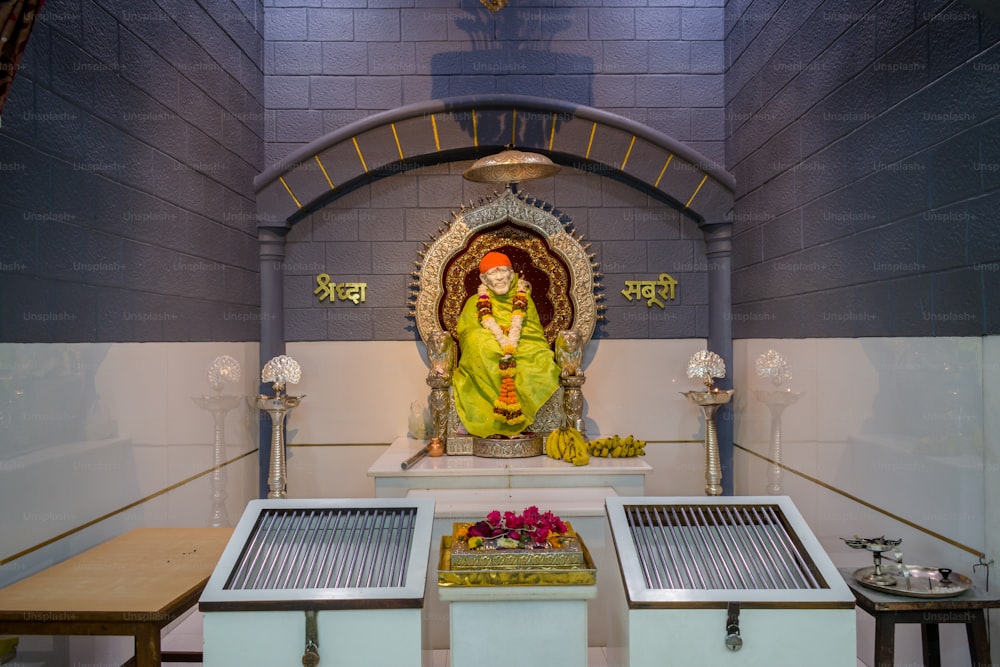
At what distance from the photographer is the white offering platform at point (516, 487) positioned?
3.96 m

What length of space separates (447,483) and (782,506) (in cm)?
255

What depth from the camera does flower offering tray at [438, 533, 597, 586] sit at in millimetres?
2406

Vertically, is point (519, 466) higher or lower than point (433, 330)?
lower

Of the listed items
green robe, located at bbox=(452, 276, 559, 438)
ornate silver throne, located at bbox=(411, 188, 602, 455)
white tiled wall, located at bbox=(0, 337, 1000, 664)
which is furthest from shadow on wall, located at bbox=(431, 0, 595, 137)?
white tiled wall, located at bbox=(0, 337, 1000, 664)

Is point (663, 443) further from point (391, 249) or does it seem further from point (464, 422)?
point (391, 249)

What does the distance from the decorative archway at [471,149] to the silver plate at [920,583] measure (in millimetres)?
3122

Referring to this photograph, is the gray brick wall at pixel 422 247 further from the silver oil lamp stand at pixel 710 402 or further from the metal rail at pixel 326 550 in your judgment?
the metal rail at pixel 326 550

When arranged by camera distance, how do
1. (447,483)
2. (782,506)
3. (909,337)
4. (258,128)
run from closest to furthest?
(782,506) < (909,337) < (447,483) < (258,128)

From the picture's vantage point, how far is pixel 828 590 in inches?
89.4

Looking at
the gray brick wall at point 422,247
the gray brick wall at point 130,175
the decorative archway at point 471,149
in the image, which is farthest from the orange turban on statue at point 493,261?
the gray brick wall at point 130,175

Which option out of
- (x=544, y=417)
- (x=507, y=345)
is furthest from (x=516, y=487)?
(x=507, y=345)

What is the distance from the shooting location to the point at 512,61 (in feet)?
19.3

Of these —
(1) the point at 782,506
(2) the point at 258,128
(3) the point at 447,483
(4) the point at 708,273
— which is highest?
(2) the point at 258,128

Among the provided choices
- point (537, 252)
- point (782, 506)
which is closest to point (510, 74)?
A: point (537, 252)
